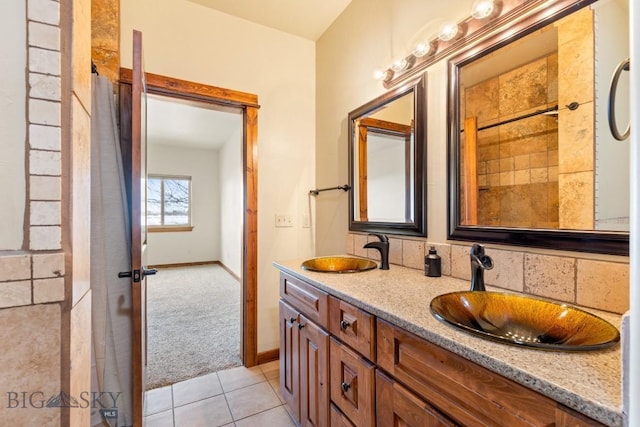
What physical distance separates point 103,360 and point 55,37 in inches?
65.7

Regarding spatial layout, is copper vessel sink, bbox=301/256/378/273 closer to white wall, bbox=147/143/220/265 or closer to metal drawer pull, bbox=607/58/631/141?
metal drawer pull, bbox=607/58/631/141

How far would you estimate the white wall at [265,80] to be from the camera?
78.4 inches

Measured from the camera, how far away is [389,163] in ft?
5.90

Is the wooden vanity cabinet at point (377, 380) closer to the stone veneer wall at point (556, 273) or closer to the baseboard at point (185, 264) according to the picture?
the stone veneer wall at point (556, 273)

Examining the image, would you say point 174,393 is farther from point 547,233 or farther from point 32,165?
point 547,233

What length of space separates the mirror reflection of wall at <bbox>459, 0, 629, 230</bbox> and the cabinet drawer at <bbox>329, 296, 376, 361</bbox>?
678mm

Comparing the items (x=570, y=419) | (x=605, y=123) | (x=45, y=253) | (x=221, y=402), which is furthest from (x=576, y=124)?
(x=221, y=402)

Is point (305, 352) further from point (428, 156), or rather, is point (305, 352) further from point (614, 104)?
point (614, 104)

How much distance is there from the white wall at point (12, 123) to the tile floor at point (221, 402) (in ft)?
5.27

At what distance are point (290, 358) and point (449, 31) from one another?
193 cm

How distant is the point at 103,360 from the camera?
158 centimetres

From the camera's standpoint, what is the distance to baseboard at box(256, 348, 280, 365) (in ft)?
7.56

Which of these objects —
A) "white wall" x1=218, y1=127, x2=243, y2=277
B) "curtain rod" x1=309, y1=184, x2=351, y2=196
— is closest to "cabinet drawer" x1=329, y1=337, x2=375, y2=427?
"curtain rod" x1=309, y1=184, x2=351, y2=196

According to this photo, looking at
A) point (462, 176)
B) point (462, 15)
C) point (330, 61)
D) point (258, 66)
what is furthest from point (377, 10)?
point (462, 176)
